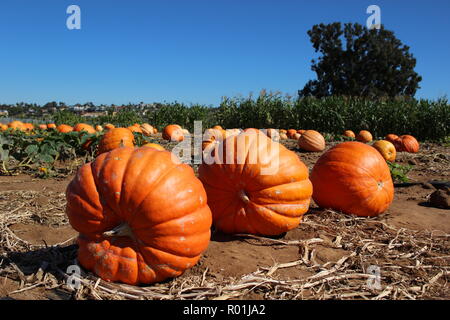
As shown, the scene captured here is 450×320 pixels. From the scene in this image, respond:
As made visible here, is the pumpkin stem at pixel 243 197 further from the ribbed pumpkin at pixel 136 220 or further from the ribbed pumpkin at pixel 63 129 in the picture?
the ribbed pumpkin at pixel 63 129

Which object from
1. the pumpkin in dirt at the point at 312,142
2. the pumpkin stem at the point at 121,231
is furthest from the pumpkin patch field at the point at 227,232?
the pumpkin in dirt at the point at 312,142

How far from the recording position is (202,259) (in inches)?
112

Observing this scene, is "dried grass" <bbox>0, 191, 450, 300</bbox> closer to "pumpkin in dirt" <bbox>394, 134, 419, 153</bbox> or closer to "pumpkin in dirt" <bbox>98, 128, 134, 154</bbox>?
"pumpkin in dirt" <bbox>98, 128, 134, 154</bbox>

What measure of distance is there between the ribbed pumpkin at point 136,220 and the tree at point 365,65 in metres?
43.5

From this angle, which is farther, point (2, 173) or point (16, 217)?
point (2, 173)

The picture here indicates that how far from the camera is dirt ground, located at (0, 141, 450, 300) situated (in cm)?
235

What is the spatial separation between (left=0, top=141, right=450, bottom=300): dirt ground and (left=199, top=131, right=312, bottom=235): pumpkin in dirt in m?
0.18

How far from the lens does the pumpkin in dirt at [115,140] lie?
7.49 metres

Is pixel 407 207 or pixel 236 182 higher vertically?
pixel 236 182

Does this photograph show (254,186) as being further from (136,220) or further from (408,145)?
(408,145)

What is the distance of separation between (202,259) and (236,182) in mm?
699

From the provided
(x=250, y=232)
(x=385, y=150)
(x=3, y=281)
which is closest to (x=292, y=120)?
(x=385, y=150)

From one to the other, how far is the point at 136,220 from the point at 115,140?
17.9 feet

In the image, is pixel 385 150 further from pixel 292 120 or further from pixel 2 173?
pixel 292 120
